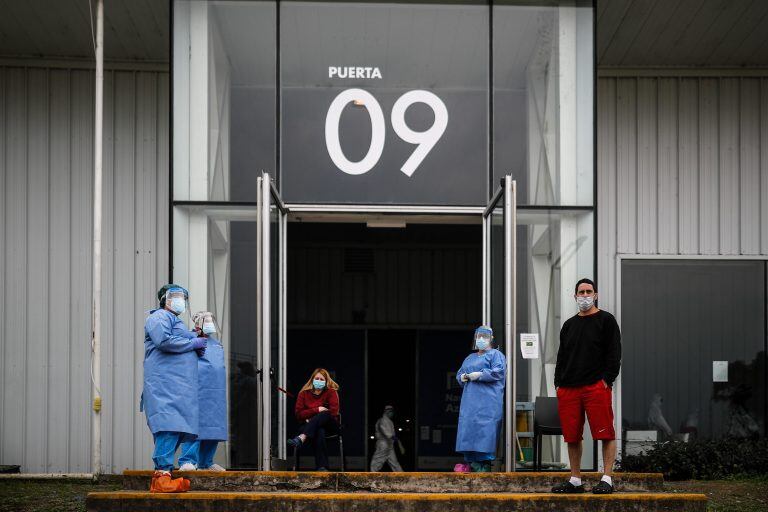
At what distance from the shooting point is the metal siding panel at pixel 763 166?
12.3 meters

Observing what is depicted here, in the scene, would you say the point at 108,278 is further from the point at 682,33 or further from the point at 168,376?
the point at 682,33

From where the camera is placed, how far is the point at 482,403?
29.4 feet

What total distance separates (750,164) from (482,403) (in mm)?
5380

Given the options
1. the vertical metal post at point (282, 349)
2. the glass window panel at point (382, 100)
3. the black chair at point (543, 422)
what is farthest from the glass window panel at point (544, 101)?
the vertical metal post at point (282, 349)

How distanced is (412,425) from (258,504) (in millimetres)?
11349

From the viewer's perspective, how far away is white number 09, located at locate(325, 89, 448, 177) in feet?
32.1

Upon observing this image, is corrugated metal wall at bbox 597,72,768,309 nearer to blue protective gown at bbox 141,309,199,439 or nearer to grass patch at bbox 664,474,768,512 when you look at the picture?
grass patch at bbox 664,474,768,512

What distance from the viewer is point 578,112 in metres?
9.86

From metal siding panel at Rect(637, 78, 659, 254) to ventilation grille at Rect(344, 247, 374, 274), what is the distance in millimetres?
5983

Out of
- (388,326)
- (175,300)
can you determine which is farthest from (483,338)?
(388,326)

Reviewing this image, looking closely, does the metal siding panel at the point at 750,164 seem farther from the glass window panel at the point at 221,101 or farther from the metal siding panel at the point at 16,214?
the metal siding panel at the point at 16,214

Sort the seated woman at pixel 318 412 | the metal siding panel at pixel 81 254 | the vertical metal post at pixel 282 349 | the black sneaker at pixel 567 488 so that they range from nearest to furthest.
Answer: the black sneaker at pixel 567 488
the vertical metal post at pixel 282 349
the seated woman at pixel 318 412
the metal siding panel at pixel 81 254

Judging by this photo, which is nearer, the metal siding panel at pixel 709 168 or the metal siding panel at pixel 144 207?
the metal siding panel at pixel 144 207

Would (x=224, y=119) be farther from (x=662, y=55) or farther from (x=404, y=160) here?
(x=662, y=55)
